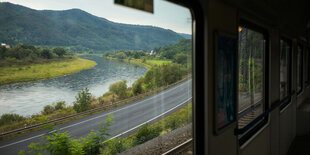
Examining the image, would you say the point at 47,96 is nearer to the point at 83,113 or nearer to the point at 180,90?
the point at 83,113

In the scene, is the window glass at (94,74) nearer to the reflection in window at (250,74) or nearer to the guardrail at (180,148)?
the guardrail at (180,148)

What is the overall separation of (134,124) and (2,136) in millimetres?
904

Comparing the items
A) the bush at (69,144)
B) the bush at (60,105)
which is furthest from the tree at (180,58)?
the bush at (60,105)

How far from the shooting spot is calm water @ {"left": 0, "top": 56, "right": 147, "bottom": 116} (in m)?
1.07

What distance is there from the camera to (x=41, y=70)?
46.3 inches

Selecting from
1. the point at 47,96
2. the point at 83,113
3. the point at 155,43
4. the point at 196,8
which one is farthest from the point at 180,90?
the point at 47,96

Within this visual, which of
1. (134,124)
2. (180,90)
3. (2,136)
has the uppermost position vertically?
(180,90)

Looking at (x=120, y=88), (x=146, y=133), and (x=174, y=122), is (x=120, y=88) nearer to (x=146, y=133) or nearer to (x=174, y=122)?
(x=146, y=133)

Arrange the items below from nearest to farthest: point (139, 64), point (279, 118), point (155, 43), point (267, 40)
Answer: point (139, 64)
point (155, 43)
point (267, 40)
point (279, 118)

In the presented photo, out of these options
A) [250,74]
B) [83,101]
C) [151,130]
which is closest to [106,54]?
[83,101]

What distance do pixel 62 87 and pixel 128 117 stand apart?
59cm

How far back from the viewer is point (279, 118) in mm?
3709

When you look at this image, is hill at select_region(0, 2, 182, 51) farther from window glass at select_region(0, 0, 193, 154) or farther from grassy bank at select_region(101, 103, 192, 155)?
grassy bank at select_region(101, 103, 192, 155)

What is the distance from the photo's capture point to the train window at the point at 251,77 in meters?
2.44
